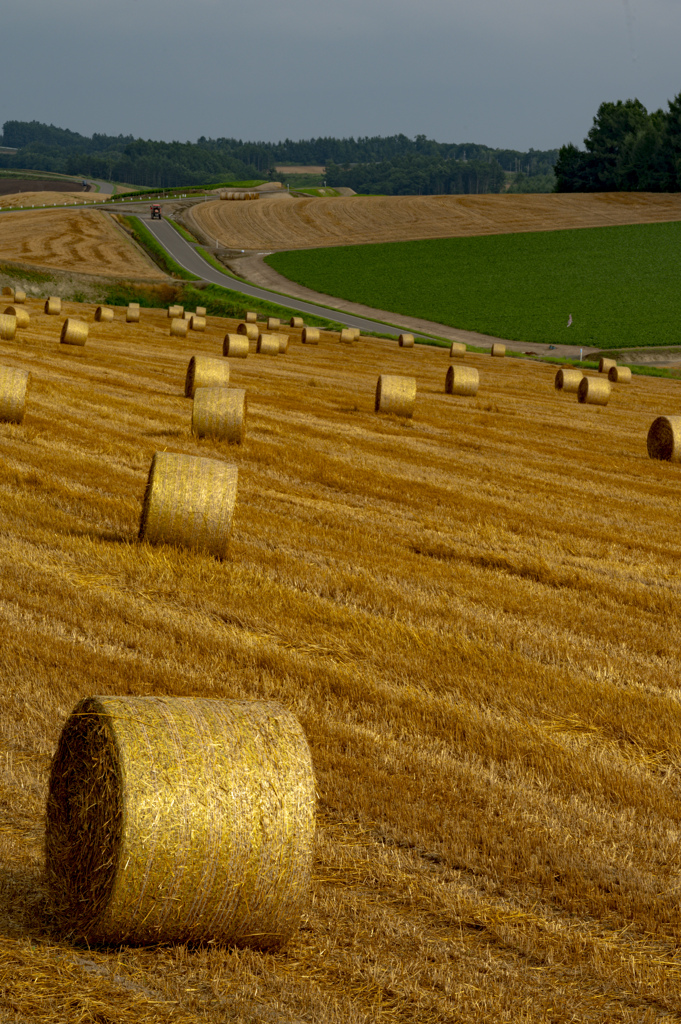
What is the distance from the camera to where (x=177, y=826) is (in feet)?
15.0

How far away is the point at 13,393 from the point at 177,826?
562 inches

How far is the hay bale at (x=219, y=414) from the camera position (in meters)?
17.7

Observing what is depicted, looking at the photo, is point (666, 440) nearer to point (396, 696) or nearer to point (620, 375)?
point (396, 696)

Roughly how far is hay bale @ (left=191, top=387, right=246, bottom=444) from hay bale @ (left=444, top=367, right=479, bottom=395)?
539 inches

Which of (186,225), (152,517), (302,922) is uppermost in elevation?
(186,225)

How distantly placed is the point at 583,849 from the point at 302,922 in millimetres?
1841

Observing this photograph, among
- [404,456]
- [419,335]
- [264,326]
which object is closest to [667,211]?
[419,335]

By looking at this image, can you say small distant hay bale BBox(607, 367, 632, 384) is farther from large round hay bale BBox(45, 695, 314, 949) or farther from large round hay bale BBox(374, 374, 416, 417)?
large round hay bale BBox(45, 695, 314, 949)

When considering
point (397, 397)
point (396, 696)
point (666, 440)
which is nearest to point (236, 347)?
point (397, 397)

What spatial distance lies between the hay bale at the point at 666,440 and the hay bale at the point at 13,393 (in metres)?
12.4

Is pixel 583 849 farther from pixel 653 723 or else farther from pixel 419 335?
pixel 419 335

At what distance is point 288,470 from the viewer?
54.7 feet

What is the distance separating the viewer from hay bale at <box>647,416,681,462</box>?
21125 millimetres

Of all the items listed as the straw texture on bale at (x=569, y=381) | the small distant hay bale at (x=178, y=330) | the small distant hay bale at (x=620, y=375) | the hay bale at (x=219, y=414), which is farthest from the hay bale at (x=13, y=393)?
the small distant hay bale at (x=620, y=375)
